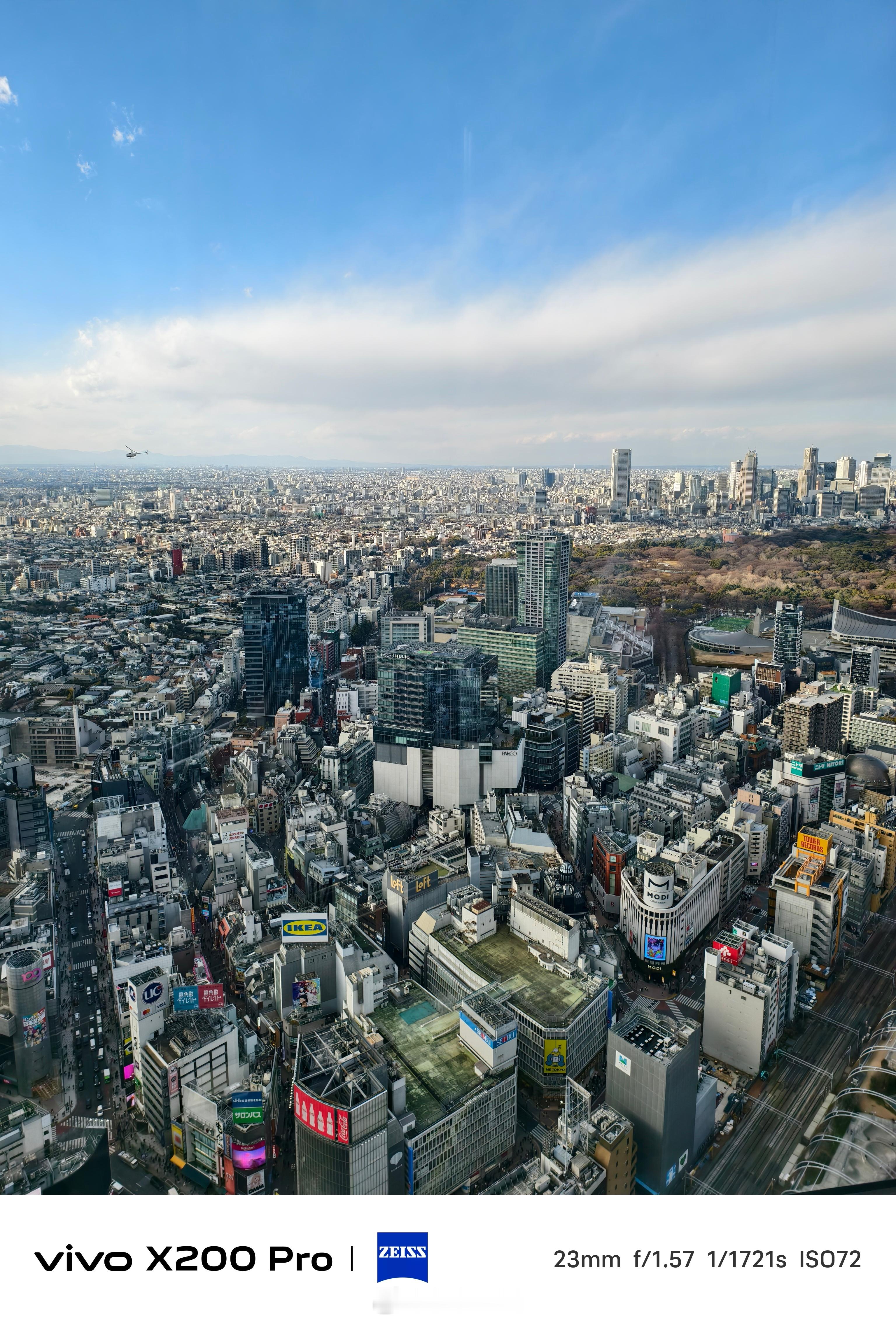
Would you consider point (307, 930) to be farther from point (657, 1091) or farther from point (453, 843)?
point (657, 1091)

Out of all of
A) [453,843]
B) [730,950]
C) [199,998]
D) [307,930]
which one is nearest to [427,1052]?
[307,930]

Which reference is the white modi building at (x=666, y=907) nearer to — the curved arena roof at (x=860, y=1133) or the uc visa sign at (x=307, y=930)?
the curved arena roof at (x=860, y=1133)

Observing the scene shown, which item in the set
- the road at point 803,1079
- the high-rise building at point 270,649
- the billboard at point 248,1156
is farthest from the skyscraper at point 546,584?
the billboard at point 248,1156

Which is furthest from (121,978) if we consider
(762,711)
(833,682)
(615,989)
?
(833,682)

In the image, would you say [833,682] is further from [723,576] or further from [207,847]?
[207,847]

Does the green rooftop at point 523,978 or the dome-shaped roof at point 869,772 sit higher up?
the dome-shaped roof at point 869,772

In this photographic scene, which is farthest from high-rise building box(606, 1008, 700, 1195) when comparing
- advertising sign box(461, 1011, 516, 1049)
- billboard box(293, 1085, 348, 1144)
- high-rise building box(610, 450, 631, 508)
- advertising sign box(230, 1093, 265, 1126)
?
high-rise building box(610, 450, 631, 508)
